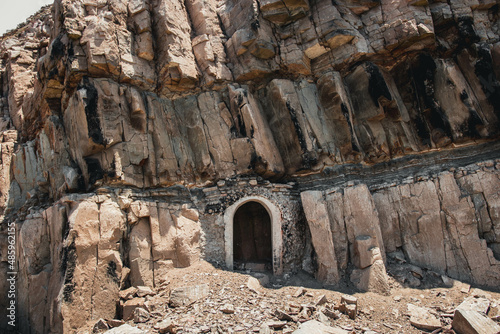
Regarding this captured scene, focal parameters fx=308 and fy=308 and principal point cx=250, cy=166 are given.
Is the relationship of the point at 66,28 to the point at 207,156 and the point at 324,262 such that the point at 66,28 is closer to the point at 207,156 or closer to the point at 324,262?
the point at 207,156

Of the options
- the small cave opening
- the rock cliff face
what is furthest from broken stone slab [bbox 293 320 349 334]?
the small cave opening

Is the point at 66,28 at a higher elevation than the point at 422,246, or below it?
higher

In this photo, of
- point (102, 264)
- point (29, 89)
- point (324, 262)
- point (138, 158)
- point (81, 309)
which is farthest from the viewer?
point (29, 89)

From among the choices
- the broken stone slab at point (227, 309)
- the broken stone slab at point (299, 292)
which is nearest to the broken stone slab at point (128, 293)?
the broken stone slab at point (227, 309)

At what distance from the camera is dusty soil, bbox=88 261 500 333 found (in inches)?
282

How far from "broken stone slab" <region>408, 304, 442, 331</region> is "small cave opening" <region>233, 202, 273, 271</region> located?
19.5ft

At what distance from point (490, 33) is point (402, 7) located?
3344mm

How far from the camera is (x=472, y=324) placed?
6742 millimetres

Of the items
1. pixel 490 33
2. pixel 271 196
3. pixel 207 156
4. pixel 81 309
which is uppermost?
pixel 490 33

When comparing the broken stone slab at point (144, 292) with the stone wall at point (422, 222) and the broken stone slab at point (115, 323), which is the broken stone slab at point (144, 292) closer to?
the broken stone slab at point (115, 323)

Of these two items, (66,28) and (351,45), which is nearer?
(66,28)

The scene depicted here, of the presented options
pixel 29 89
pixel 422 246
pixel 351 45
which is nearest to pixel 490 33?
pixel 351 45

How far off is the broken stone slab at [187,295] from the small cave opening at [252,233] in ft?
14.7

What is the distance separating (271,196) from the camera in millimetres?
11289
